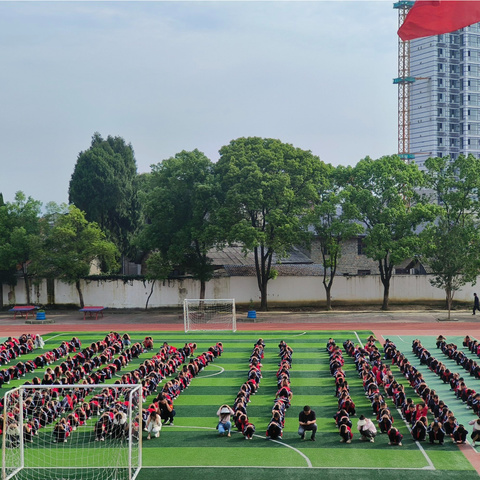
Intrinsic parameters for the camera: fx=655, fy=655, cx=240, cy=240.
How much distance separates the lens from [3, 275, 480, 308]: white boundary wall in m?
43.9

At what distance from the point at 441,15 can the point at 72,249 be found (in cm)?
3286

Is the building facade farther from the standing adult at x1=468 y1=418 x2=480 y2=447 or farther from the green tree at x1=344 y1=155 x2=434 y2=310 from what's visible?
the standing adult at x1=468 y1=418 x2=480 y2=447

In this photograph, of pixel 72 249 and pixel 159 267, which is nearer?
pixel 159 267

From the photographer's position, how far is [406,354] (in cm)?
2761

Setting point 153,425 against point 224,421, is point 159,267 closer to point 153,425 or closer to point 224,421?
point 153,425

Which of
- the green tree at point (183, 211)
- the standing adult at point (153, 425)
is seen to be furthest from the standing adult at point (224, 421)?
the green tree at point (183, 211)

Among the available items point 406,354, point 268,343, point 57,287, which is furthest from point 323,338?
point 57,287

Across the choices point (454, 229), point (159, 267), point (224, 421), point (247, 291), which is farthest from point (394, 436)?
point (247, 291)

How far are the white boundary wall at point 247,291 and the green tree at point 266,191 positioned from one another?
304 cm

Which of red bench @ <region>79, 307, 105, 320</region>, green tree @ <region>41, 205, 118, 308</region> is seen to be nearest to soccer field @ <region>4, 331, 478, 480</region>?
red bench @ <region>79, 307, 105, 320</region>

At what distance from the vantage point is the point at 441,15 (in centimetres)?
1242

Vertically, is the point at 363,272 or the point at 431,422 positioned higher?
the point at 363,272

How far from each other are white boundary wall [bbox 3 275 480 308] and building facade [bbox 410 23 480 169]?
182ft

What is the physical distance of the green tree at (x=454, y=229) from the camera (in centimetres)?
3759
